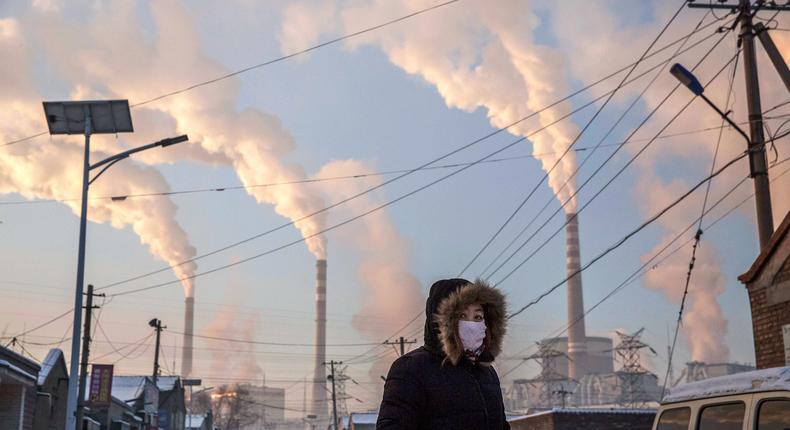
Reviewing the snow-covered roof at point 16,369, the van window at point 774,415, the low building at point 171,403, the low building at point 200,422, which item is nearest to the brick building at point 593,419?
the snow-covered roof at point 16,369

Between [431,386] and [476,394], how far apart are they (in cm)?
19

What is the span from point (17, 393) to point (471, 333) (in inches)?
1011

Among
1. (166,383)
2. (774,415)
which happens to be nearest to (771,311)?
(774,415)

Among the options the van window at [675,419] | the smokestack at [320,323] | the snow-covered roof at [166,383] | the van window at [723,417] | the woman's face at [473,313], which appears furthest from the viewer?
the smokestack at [320,323]

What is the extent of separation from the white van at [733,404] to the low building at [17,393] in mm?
Answer: 21312

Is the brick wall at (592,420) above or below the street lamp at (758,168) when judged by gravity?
below

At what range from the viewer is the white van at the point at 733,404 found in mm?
5844

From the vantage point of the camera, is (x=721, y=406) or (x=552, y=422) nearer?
(x=721, y=406)

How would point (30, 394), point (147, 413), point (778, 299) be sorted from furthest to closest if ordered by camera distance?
point (147, 413) → point (30, 394) → point (778, 299)

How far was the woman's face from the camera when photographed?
3.46m

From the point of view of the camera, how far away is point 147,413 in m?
51.4

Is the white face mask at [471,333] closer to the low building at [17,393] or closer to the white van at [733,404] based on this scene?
the white van at [733,404]

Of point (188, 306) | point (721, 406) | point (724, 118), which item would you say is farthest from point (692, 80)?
point (188, 306)

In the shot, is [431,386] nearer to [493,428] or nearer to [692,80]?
[493,428]
